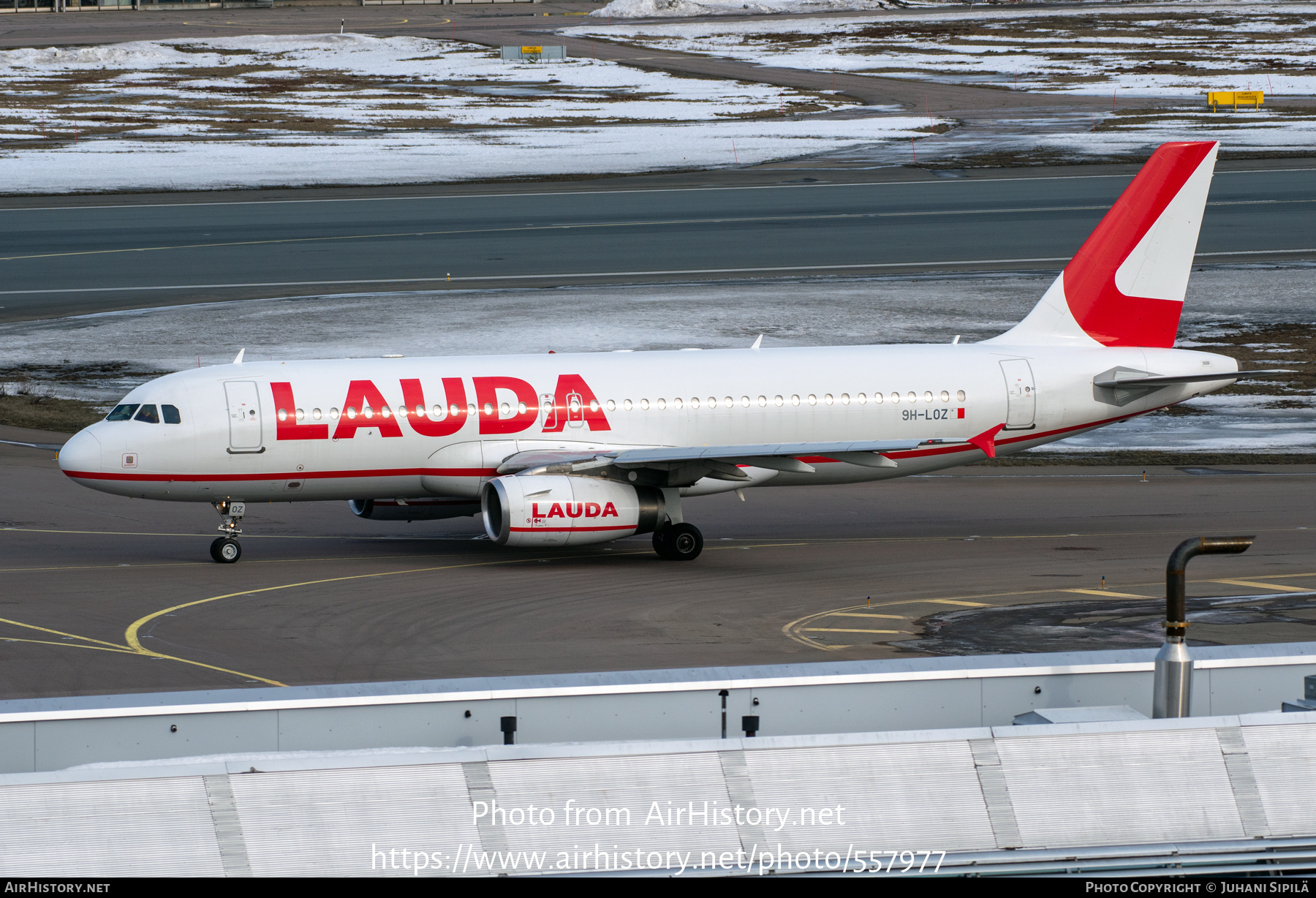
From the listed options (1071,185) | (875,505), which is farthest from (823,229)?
(875,505)

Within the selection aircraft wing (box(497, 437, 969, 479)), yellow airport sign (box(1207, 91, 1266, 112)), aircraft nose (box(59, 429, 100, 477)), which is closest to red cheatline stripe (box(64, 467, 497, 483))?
aircraft nose (box(59, 429, 100, 477))

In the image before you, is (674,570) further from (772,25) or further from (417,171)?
(772,25)

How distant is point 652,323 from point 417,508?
87.6ft

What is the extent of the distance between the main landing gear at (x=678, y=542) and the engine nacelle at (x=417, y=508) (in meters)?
4.51

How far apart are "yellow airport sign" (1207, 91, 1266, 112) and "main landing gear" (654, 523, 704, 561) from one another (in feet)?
328

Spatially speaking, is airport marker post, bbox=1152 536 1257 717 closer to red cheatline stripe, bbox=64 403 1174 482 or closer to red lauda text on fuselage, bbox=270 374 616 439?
red cheatline stripe, bbox=64 403 1174 482

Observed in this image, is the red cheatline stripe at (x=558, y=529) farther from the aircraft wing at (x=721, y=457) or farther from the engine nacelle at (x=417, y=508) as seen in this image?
the engine nacelle at (x=417, y=508)

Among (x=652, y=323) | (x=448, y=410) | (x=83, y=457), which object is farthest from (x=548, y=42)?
(x=83, y=457)

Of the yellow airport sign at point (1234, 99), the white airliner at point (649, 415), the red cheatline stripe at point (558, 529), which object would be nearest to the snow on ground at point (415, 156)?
the yellow airport sign at point (1234, 99)

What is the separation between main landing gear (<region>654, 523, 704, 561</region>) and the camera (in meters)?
35.8

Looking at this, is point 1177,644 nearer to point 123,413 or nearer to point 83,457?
point 83,457

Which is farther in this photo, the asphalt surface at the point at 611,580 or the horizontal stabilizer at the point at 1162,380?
the horizontal stabilizer at the point at 1162,380

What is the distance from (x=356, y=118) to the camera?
4882 inches

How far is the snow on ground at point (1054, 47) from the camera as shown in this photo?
144250mm
